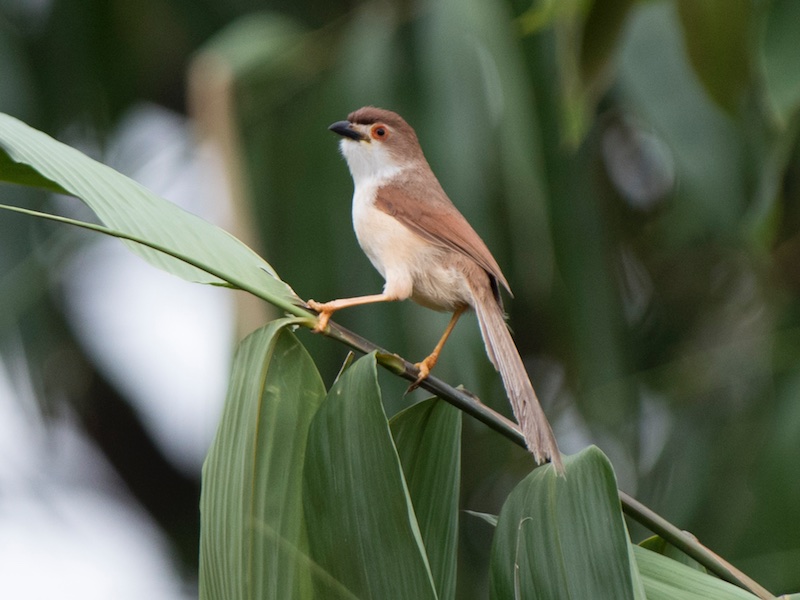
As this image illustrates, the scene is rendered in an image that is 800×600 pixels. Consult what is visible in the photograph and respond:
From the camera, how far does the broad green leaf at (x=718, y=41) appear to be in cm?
363

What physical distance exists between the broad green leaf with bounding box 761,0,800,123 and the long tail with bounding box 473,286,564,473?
3.55ft

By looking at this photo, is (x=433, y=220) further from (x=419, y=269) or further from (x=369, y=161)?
(x=369, y=161)

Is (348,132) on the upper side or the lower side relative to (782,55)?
upper

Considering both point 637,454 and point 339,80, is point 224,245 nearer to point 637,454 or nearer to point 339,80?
point 339,80

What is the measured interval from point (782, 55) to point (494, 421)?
1.96 meters

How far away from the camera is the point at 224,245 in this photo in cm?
188

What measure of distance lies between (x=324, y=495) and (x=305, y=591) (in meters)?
0.16

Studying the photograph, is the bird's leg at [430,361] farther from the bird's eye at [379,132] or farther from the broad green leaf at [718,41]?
the broad green leaf at [718,41]

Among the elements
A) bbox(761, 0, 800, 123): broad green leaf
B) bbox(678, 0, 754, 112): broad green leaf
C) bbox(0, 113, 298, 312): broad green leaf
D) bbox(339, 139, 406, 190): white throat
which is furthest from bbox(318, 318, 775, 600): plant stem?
bbox(678, 0, 754, 112): broad green leaf

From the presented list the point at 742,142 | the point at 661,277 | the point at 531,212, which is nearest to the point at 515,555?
the point at 531,212

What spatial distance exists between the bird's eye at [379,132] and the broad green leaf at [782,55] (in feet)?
4.69

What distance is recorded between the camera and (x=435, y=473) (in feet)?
6.64

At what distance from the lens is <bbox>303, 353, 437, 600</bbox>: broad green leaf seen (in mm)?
1690

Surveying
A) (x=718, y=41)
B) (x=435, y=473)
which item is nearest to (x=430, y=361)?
(x=435, y=473)
